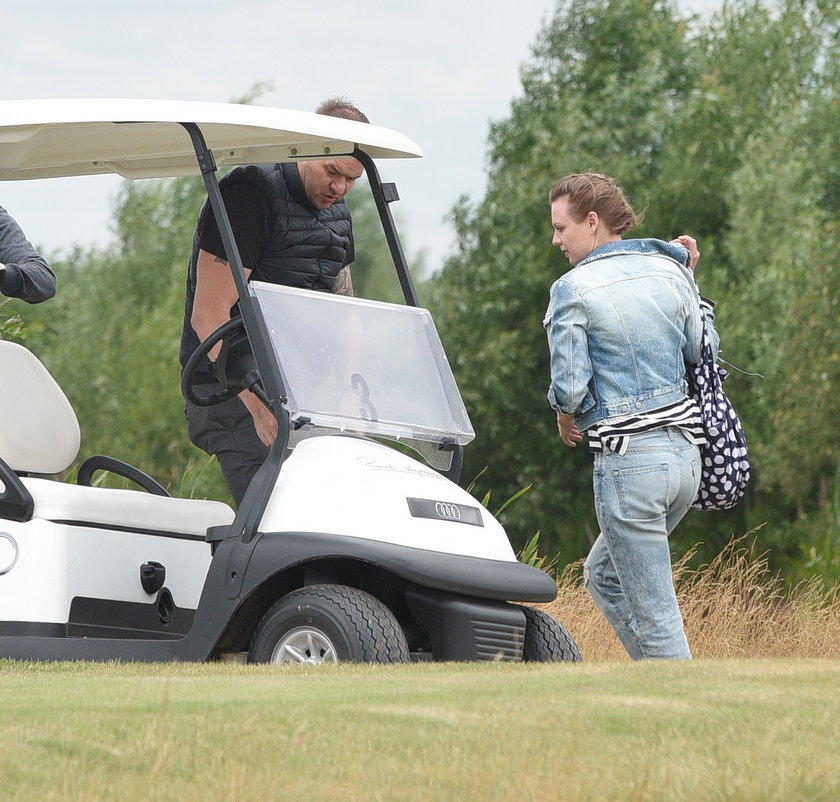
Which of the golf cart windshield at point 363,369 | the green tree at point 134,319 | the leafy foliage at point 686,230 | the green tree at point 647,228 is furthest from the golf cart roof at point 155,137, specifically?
the green tree at point 134,319

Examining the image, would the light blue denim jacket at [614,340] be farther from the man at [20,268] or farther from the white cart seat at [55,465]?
the man at [20,268]

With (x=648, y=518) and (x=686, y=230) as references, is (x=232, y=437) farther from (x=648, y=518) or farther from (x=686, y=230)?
(x=686, y=230)

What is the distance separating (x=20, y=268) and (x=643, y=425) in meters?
2.05

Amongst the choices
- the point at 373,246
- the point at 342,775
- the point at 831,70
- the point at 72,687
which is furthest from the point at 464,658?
the point at 373,246

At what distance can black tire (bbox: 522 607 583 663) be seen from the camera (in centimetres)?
490

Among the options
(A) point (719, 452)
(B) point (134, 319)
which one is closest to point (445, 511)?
(A) point (719, 452)

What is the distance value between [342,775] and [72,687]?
1149mm

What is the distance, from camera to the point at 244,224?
5.46 m

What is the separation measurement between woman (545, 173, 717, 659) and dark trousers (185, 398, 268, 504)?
1218mm

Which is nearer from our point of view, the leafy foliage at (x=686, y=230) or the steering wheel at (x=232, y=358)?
the steering wheel at (x=232, y=358)

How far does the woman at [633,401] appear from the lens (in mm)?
4625

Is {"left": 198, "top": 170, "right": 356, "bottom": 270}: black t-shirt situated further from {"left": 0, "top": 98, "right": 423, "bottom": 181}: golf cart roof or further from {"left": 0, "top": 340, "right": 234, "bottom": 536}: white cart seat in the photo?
{"left": 0, "top": 340, "right": 234, "bottom": 536}: white cart seat

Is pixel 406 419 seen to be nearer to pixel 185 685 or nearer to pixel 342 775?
pixel 185 685

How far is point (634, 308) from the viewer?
15.4 feet
